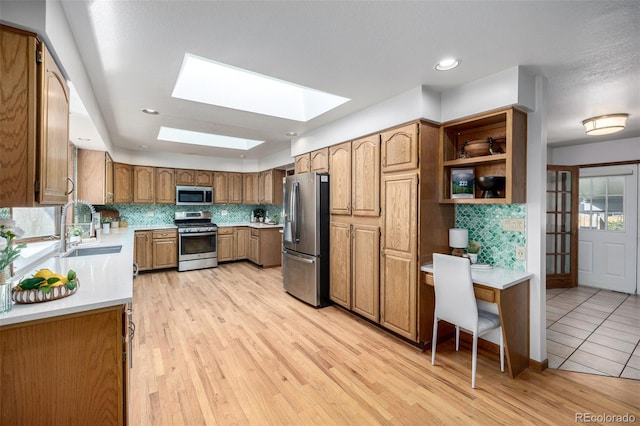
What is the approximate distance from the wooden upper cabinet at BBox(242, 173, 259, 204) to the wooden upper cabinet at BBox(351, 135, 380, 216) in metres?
3.87

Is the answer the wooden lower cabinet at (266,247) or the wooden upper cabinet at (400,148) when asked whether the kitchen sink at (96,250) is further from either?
the wooden upper cabinet at (400,148)

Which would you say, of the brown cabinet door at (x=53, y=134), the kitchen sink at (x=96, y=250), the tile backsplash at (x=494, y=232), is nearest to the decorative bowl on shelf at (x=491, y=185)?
the tile backsplash at (x=494, y=232)

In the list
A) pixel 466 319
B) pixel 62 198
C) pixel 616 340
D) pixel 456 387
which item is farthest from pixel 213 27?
pixel 616 340

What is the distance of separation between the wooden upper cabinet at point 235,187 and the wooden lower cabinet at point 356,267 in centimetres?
361

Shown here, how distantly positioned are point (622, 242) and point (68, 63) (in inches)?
273

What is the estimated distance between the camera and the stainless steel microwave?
5.89m

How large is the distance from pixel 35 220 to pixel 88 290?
6.02 ft

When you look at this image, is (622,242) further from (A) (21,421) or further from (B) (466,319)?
(A) (21,421)

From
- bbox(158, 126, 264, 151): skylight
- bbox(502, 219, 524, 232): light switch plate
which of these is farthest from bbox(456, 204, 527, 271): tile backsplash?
bbox(158, 126, 264, 151): skylight

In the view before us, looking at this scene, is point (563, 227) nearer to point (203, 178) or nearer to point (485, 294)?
point (485, 294)

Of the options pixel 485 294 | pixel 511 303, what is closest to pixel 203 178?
pixel 485 294

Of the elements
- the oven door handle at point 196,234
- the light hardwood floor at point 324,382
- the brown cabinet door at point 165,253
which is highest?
the oven door handle at point 196,234

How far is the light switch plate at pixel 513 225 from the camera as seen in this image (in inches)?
96.9
